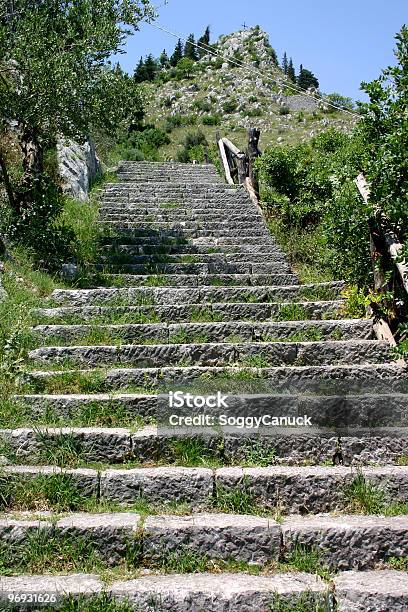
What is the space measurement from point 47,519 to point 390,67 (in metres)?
4.47

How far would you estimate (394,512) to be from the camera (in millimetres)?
3426

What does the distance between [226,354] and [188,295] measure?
158cm

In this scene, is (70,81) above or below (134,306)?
above

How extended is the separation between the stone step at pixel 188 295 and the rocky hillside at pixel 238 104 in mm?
22233

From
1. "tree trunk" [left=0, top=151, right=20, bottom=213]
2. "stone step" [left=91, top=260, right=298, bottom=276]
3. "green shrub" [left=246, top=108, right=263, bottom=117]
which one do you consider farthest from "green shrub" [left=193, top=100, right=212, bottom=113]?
"stone step" [left=91, top=260, right=298, bottom=276]

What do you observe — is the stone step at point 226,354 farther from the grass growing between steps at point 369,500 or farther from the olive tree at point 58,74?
the olive tree at point 58,74

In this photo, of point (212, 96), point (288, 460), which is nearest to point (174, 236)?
point (288, 460)

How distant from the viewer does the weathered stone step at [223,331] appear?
543cm

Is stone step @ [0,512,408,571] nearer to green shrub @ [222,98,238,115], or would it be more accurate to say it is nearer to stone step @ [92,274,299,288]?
stone step @ [92,274,299,288]

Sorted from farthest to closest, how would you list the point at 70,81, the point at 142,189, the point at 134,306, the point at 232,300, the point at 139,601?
1. the point at 142,189
2. the point at 70,81
3. the point at 232,300
4. the point at 134,306
5. the point at 139,601

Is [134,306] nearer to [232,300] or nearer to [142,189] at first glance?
[232,300]

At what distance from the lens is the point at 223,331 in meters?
5.50

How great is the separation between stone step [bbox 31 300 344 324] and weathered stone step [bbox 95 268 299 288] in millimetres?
1263
